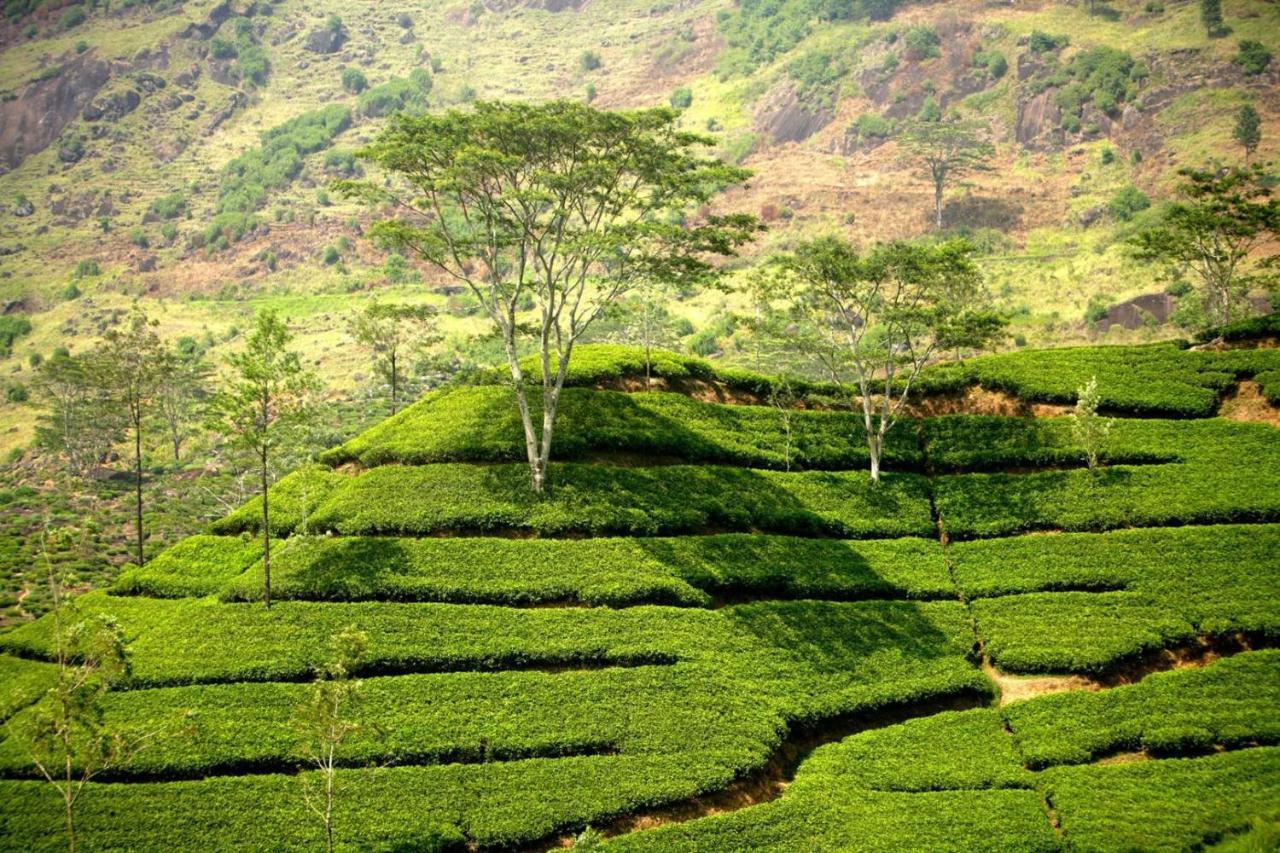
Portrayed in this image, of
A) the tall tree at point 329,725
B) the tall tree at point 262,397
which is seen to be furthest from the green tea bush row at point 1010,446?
the tall tree at point 329,725

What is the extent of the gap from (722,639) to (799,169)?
130389 mm

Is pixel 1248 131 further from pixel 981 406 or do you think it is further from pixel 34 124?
pixel 34 124

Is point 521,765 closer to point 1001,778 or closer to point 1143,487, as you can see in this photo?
point 1001,778

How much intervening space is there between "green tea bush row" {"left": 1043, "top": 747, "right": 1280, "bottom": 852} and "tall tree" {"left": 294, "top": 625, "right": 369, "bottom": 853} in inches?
818

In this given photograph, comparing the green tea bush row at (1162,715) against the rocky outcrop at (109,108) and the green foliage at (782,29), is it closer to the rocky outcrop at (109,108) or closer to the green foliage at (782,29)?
the green foliage at (782,29)

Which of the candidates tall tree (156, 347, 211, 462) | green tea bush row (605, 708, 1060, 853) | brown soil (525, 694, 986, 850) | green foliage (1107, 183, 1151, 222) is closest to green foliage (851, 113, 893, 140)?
green foliage (1107, 183, 1151, 222)

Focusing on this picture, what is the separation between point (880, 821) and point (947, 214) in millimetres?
118462

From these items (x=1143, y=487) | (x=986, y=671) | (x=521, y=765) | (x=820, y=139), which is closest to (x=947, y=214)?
(x=820, y=139)

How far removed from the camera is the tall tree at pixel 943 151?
136 meters

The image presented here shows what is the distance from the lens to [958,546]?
141 feet

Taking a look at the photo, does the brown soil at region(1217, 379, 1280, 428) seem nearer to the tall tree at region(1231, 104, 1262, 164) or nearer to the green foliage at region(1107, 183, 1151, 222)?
the green foliage at region(1107, 183, 1151, 222)

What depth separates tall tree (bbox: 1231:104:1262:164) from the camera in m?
117

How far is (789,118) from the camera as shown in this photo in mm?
169375

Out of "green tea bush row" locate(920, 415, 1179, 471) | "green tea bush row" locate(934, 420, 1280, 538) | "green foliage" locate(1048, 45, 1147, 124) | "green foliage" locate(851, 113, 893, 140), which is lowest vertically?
"green foliage" locate(851, 113, 893, 140)
